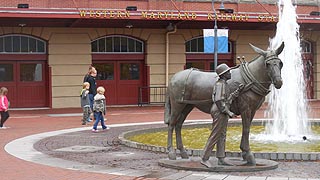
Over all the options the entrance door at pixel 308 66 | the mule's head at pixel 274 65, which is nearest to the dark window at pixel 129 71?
the entrance door at pixel 308 66

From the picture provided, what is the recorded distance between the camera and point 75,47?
99.3 ft

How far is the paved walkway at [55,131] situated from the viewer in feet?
31.8

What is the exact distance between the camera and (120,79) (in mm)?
31859

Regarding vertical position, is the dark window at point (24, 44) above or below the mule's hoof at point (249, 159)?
above

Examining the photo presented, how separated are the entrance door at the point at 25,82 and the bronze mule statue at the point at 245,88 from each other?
20.2m

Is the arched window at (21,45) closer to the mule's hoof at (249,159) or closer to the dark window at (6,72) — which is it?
the dark window at (6,72)

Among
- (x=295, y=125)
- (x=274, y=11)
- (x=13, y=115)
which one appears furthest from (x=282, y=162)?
(x=274, y=11)

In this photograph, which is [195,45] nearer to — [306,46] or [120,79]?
[120,79]

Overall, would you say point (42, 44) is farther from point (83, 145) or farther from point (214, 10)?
point (83, 145)

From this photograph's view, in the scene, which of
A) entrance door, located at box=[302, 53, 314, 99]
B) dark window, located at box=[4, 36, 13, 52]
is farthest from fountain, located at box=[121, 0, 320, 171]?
entrance door, located at box=[302, 53, 314, 99]

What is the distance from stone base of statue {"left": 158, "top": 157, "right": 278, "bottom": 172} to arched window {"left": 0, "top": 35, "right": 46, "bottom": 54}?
20211 millimetres

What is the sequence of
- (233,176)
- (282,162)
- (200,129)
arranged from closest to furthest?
(233,176), (282,162), (200,129)

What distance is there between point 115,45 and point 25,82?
17.2 ft

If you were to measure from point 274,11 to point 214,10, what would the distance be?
468 cm
